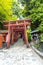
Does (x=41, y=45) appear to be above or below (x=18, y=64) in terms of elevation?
below

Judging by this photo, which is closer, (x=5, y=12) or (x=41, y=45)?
(x=41, y=45)

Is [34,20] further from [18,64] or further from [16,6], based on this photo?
[16,6]

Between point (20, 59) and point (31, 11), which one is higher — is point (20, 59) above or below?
below

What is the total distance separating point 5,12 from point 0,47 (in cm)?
777

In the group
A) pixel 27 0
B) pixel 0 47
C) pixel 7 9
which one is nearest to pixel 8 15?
pixel 7 9

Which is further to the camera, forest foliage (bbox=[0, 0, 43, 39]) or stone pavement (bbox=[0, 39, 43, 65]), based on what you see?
forest foliage (bbox=[0, 0, 43, 39])

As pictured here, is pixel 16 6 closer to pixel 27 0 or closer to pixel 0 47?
pixel 27 0

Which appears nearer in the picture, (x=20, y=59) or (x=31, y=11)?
(x=20, y=59)

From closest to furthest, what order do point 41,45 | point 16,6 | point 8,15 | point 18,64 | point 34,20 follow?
point 18,64
point 41,45
point 34,20
point 8,15
point 16,6

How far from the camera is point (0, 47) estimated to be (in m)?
21.4

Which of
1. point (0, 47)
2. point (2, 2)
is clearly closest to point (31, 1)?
point (2, 2)

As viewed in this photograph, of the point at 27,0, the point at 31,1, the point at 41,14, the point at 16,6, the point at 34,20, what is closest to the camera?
the point at 41,14

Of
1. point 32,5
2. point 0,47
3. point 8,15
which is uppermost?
point 32,5

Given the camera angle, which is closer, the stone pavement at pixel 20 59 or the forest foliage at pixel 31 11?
the stone pavement at pixel 20 59
